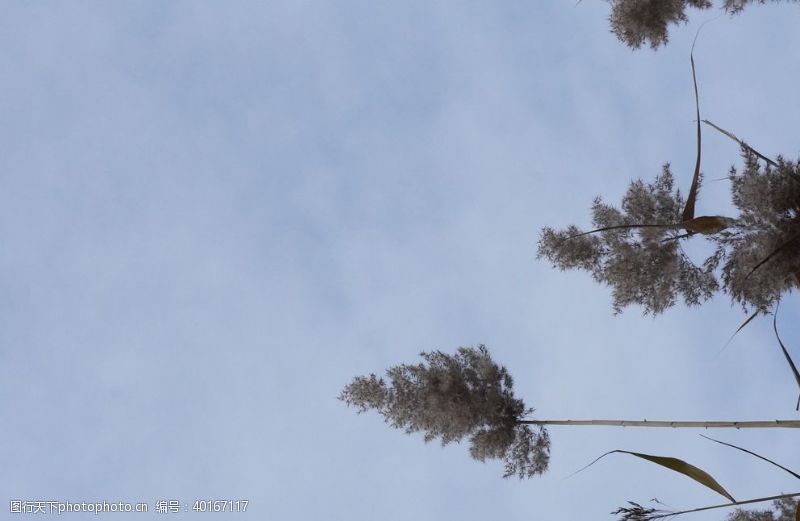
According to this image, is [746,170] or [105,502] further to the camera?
[105,502]

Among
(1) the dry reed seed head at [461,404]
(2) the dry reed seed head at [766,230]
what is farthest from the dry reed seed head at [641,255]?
(1) the dry reed seed head at [461,404]

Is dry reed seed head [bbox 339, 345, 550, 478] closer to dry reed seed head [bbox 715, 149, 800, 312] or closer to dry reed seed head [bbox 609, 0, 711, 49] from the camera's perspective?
dry reed seed head [bbox 715, 149, 800, 312]

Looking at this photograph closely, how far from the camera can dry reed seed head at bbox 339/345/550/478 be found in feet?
14.3

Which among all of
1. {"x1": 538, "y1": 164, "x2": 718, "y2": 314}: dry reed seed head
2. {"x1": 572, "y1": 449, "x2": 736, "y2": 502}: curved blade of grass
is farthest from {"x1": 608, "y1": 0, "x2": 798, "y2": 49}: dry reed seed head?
{"x1": 572, "y1": 449, "x2": 736, "y2": 502}: curved blade of grass

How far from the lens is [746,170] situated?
4363 mm

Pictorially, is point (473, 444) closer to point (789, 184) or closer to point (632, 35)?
point (789, 184)

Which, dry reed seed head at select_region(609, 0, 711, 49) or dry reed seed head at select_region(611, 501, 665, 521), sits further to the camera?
dry reed seed head at select_region(609, 0, 711, 49)

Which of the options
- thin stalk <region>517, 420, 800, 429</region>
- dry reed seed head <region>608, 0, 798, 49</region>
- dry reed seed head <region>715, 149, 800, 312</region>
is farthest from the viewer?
dry reed seed head <region>608, 0, 798, 49</region>

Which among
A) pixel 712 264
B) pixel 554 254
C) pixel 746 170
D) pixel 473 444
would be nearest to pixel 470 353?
pixel 473 444

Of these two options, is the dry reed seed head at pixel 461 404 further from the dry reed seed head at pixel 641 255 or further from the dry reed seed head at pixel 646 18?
the dry reed seed head at pixel 646 18

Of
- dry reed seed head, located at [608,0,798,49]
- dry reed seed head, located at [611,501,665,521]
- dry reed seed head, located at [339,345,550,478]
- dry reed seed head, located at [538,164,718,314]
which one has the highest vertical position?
dry reed seed head, located at [608,0,798,49]

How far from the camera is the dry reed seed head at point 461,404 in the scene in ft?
14.3

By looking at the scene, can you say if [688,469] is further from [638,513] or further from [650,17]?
[650,17]

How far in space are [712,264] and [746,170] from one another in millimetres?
718
